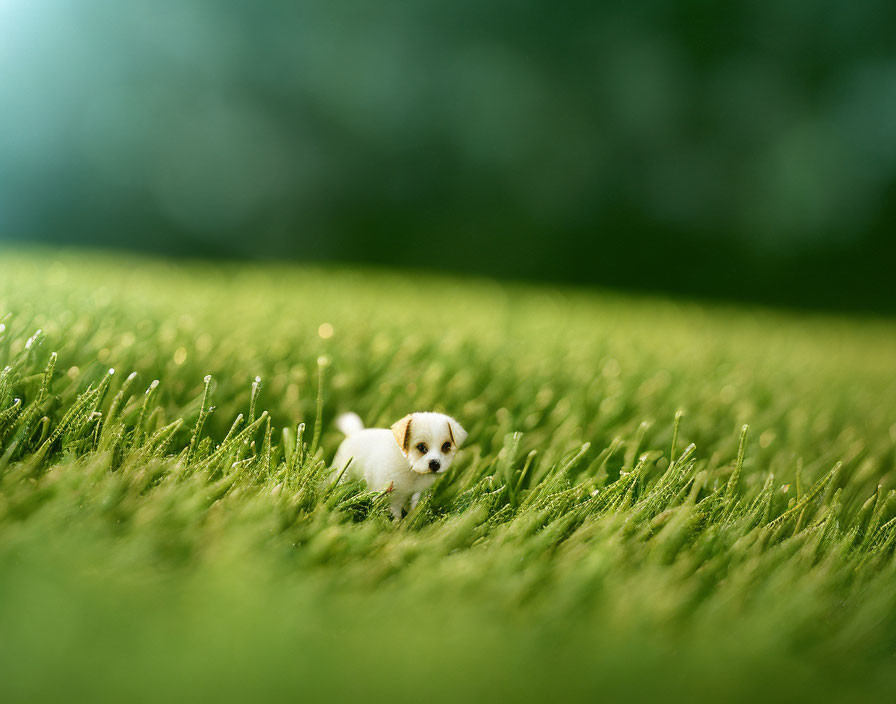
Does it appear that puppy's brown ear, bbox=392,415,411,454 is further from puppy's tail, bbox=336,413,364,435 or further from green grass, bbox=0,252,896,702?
puppy's tail, bbox=336,413,364,435

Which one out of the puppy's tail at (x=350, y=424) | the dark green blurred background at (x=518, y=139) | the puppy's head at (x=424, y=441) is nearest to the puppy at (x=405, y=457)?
the puppy's head at (x=424, y=441)

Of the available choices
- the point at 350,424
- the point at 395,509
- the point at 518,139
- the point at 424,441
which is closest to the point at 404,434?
the point at 424,441

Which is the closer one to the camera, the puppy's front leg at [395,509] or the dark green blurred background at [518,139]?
the puppy's front leg at [395,509]

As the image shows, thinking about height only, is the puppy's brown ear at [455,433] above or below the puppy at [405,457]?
above

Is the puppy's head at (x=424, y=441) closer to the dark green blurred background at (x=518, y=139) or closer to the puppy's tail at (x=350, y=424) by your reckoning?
the puppy's tail at (x=350, y=424)

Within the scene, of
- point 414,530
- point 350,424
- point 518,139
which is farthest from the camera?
point 518,139

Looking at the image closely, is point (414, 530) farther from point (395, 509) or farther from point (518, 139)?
point (518, 139)
